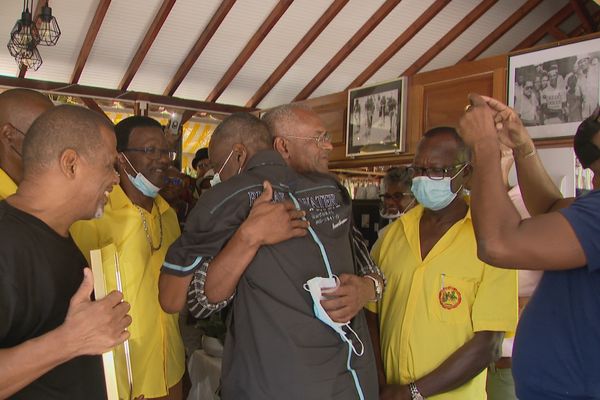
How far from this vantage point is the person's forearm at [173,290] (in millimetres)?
1446

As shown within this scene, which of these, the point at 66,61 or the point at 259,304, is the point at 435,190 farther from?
the point at 66,61

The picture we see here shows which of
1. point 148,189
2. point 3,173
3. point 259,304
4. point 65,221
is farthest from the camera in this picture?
point 148,189

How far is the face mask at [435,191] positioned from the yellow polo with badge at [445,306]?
0.10 metres

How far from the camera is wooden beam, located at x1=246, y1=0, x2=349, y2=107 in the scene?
294 inches

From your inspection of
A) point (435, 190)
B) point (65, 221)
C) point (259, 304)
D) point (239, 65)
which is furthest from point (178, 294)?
point (239, 65)

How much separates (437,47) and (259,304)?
8.35 metres

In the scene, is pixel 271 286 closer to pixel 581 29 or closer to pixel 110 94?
pixel 110 94

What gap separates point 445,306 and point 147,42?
659 centimetres

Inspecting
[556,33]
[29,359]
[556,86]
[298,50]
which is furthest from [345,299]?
[556,33]

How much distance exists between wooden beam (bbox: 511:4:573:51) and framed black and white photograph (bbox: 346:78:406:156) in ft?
19.9

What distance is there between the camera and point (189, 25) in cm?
741

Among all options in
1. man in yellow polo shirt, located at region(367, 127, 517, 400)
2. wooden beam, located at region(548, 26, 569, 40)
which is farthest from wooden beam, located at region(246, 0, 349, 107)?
man in yellow polo shirt, located at region(367, 127, 517, 400)

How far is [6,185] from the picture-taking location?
1.63 m

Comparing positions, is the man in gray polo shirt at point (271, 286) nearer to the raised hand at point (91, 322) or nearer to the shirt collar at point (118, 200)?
the raised hand at point (91, 322)
